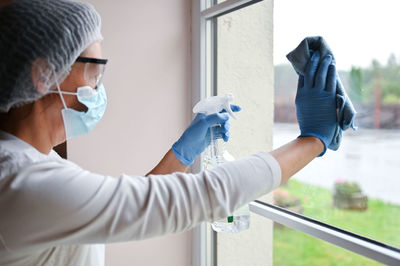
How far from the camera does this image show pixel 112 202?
2.09 ft

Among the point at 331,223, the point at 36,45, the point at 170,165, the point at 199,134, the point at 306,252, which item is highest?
the point at 36,45

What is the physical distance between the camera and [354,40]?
3.12ft

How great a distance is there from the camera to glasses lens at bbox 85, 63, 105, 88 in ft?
2.65

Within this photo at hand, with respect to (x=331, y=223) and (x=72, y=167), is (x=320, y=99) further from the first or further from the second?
(x=72, y=167)

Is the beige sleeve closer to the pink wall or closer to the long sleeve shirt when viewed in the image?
the long sleeve shirt

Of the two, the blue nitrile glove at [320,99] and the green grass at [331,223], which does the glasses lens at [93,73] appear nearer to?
the blue nitrile glove at [320,99]

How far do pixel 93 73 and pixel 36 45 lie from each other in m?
0.16

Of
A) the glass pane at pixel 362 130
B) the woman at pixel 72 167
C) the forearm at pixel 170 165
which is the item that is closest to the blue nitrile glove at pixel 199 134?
the forearm at pixel 170 165

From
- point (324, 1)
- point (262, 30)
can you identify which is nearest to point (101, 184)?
point (324, 1)

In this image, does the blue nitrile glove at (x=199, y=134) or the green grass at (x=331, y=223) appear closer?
the green grass at (x=331, y=223)

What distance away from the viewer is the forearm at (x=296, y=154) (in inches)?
28.6

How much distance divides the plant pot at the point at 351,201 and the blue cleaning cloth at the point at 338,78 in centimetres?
24

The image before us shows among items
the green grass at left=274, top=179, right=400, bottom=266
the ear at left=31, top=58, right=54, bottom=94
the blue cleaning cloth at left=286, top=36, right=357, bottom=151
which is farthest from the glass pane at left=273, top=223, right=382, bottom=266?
the ear at left=31, top=58, right=54, bottom=94

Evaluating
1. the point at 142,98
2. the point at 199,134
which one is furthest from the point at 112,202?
the point at 142,98
